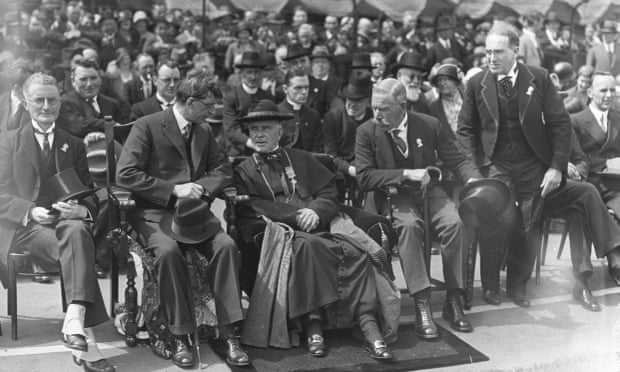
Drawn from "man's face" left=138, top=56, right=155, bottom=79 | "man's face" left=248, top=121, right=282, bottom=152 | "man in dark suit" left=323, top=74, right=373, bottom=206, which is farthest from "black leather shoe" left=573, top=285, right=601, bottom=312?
"man's face" left=138, top=56, right=155, bottom=79

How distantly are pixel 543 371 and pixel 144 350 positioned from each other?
2.43 meters

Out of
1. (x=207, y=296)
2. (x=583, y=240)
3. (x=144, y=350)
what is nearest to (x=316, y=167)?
(x=207, y=296)

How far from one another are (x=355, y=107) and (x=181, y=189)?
3.20 m

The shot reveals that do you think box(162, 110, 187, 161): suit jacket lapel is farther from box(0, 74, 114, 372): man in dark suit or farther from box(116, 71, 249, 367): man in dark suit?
box(0, 74, 114, 372): man in dark suit

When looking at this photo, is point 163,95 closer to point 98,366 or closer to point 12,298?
point 12,298

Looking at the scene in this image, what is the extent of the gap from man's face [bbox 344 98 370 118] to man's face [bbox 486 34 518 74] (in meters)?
2.17

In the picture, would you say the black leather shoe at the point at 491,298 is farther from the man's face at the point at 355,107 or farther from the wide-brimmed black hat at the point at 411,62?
the wide-brimmed black hat at the point at 411,62

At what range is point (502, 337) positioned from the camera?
204 inches

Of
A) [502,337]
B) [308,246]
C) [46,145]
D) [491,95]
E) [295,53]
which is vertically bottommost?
[502,337]

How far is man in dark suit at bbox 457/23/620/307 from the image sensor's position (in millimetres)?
5805

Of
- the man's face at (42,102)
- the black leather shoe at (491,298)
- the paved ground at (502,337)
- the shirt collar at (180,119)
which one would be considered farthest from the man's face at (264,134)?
the black leather shoe at (491,298)

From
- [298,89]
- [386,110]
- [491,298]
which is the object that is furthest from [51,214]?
[298,89]

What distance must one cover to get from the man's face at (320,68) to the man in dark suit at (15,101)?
3294 mm

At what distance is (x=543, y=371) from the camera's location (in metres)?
4.61
